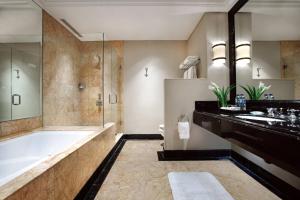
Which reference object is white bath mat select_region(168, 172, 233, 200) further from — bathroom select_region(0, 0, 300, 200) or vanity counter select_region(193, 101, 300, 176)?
vanity counter select_region(193, 101, 300, 176)

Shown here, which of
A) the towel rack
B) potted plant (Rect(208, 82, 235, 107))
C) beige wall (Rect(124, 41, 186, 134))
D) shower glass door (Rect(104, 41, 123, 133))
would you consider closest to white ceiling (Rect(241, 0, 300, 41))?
potted plant (Rect(208, 82, 235, 107))

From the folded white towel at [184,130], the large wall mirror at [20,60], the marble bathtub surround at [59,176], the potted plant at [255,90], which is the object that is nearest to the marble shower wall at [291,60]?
the potted plant at [255,90]

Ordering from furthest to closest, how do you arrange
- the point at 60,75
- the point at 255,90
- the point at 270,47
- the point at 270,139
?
the point at 60,75 < the point at 255,90 < the point at 270,47 < the point at 270,139

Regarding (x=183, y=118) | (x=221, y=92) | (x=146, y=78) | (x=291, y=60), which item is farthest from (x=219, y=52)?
(x=146, y=78)

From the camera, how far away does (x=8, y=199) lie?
757 mm

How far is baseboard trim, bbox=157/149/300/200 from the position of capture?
169 centimetres

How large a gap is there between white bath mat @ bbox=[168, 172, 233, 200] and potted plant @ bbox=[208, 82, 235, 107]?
3.19 feet

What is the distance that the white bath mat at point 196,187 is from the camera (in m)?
1.58

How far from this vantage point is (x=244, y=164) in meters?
2.38

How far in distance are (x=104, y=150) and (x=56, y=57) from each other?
1.72m

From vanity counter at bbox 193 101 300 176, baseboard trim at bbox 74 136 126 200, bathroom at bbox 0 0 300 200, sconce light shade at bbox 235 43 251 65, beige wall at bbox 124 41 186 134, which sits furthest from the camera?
beige wall at bbox 124 41 186 134

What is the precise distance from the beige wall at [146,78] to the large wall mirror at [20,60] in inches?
72.2

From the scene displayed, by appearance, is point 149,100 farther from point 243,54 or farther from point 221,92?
point 243,54

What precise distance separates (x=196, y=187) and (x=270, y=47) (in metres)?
1.70
